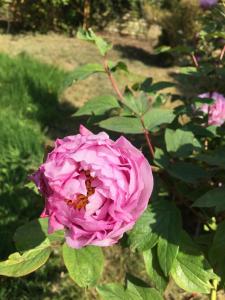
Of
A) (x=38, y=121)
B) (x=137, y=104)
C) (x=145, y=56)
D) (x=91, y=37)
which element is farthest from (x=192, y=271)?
(x=145, y=56)

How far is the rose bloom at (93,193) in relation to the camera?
828 millimetres

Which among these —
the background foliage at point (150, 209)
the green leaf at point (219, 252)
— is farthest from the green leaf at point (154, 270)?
the green leaf at point (219, 252)

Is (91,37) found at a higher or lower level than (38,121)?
higher

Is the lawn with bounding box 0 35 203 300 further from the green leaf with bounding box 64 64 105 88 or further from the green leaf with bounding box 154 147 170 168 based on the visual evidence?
the green leaf with bounding box 154 147 170 168

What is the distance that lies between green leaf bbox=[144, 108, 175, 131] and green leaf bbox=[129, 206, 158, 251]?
359mm

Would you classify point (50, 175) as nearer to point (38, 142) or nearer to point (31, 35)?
point (38, 142)

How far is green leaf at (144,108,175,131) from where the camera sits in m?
1.49

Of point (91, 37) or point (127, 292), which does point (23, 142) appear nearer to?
point (91, 37)

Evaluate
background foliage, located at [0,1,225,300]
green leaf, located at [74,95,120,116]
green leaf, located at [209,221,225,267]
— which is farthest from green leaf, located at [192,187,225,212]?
green leaf, located at [74,95,120,116]

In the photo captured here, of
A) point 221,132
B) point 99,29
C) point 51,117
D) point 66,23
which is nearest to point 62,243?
point 221,132

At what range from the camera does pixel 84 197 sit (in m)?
0.84

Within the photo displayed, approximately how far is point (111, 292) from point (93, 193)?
37 cm

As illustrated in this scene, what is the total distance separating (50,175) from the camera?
84 cm

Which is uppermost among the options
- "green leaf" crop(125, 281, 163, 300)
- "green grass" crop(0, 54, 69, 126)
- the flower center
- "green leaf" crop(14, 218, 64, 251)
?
the flower center
